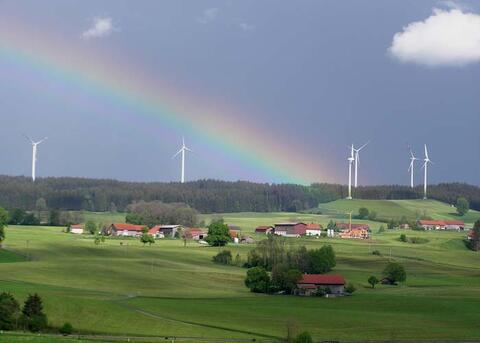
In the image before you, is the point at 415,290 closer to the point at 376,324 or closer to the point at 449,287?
the point at 449,287

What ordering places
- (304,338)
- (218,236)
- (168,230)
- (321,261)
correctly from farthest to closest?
(168,230) < (218,236) < (321,261) < (304,338)

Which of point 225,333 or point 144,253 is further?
point 144,253

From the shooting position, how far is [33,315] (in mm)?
65062

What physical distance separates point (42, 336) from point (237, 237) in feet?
366

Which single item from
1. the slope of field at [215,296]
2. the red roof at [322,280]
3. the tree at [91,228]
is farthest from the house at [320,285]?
the tree at [91,228]

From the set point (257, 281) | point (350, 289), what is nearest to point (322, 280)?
point (350, 289)

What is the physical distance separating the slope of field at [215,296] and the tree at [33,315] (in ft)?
3.81

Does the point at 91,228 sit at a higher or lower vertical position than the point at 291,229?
lower

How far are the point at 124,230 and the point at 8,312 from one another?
402ft

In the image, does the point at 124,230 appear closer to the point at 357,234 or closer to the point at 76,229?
the point at 76,229

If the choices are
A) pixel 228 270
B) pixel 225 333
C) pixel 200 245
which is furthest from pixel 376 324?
pixel 200 245

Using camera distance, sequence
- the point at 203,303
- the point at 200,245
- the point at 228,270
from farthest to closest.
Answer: the point at 200,245, the point at 228,270, the point at 203,303

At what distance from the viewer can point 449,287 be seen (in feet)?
326

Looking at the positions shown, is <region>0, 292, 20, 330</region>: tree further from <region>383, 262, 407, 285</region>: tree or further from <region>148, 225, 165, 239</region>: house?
<region>148, 225, 165, 239</region>: house
